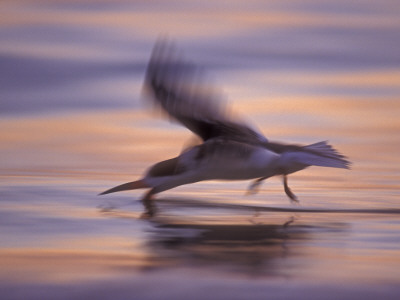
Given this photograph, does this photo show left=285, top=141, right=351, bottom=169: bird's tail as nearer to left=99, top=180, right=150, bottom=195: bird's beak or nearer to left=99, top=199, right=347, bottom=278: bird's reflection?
left=99, top=199, right=347, bottom=278: bird's reflection

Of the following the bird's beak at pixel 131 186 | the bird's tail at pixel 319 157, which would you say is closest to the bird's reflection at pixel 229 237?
the bird's beak at pixel 131 186

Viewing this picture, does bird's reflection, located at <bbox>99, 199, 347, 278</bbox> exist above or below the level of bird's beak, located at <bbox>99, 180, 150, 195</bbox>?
below

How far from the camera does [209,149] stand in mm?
5648

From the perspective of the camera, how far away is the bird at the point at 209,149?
5.13 meters

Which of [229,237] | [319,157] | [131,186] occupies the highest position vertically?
[319,157]

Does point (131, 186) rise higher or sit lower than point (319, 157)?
lower

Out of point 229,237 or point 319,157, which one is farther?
point 319,157

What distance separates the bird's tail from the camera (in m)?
5.20

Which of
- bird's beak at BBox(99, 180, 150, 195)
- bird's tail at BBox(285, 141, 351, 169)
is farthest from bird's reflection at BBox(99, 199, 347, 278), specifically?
bird's tail at BBox(285, 141, 351, 169)

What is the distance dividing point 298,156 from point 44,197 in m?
1.66

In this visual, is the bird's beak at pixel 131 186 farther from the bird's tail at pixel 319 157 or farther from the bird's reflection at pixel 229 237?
the bird's tail at pixel 319 157

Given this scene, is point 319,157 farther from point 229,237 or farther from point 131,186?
point 229,237

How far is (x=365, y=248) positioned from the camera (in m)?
3.82

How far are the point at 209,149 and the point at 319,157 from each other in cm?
76
